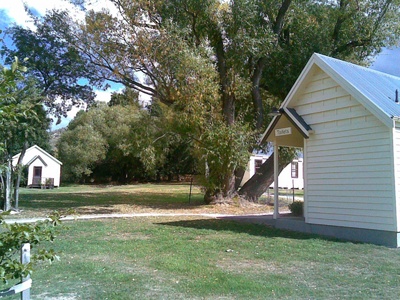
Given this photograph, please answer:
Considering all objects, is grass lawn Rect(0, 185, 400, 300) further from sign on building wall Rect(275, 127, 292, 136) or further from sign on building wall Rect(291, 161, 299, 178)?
sign on building wall Rect(291, 161, 299, 178)

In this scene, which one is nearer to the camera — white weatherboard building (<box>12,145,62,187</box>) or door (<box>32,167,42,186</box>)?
white weatherboard building (<box>12,145,62,187</box>)

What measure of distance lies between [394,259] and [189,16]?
12996 millimetres

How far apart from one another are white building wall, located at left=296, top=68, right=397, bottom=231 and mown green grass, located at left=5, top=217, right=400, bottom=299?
3.03ft

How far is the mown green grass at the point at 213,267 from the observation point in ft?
19.2

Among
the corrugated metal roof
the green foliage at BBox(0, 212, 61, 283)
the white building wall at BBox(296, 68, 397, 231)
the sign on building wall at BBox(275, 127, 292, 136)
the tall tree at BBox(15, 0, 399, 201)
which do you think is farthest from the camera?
the tall tree at BBox(15, 0, 399, 201)

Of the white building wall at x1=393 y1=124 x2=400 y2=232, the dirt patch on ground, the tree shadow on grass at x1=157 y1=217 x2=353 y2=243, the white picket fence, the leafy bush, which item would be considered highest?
the white building wall at x1=393 y1=124 x2=400 y2=232

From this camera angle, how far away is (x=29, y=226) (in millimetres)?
3357

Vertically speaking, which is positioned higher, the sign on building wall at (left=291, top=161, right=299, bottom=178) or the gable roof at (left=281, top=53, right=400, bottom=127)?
the gable roof at (left=281, top=53, right=400, bottom=127)

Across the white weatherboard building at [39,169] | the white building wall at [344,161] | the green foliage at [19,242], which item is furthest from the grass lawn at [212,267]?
the white weatherboard building at [39,169]

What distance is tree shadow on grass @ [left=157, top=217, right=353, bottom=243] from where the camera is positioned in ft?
35.3

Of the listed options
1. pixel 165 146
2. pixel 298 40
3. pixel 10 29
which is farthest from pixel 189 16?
pixel 10 29

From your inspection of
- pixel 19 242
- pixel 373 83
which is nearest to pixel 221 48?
pixel 373 83

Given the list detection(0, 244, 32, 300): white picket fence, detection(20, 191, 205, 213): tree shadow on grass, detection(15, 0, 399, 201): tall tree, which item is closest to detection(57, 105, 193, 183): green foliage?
detection(20, 191, 205, 213): tree shadow on grass

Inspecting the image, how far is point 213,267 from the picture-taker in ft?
23.9
